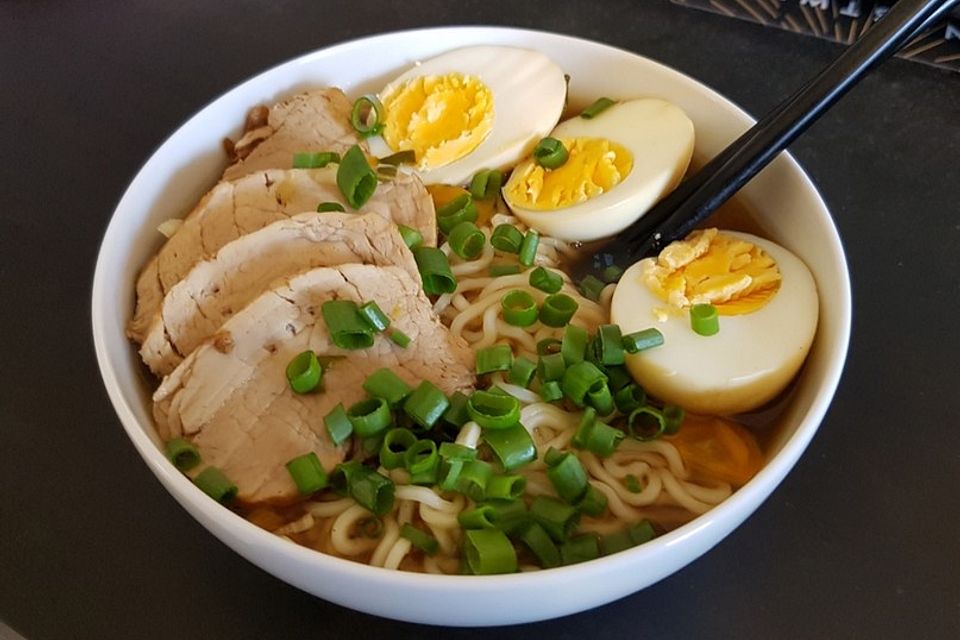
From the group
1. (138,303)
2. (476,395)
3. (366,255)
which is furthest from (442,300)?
(138,303)

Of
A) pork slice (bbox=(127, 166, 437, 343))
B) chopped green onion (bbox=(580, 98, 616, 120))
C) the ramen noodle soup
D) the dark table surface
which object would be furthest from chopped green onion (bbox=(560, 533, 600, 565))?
chopped green onion (bbox=(580, 98, 616, 120))

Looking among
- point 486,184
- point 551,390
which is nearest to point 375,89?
point 486,184

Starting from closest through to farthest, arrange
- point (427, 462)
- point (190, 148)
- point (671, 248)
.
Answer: point (427, 462) < point (671, 248) < point (190, 148)

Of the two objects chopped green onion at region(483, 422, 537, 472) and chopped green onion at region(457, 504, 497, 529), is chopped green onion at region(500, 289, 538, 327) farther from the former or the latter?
chopped green onion at region(457, 504, 497, 529)

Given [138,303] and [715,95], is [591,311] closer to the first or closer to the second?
[715,95]

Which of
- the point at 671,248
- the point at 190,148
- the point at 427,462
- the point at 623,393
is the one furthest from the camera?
the point at 190,148

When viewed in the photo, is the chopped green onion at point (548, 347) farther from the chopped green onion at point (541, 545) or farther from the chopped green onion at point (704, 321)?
the chopped green onion at point (541, 545)

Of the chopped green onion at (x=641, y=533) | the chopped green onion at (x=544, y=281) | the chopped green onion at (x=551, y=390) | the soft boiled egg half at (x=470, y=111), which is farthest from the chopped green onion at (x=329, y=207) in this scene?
the chopped green onion at (x=641, y=533)

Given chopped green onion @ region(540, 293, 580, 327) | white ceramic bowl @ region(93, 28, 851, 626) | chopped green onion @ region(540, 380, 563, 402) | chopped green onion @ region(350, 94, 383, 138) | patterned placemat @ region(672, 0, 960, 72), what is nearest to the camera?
white ceramic bowl @ region(93, 28, 851, 626)
